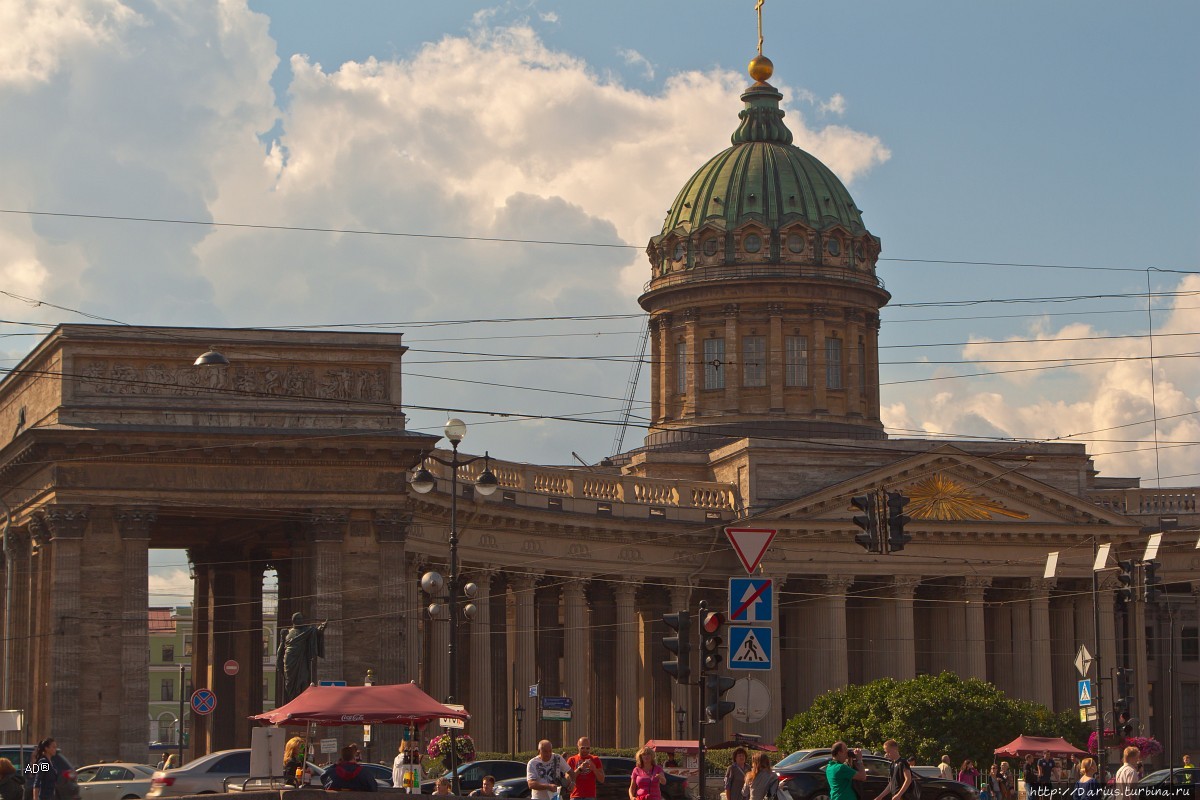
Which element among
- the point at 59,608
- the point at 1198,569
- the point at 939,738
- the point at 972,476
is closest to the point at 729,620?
the point at 59,608

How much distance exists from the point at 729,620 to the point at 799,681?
57.9m

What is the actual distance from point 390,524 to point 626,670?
2256cm

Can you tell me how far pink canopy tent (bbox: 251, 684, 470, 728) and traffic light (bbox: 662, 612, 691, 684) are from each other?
25.0 feet

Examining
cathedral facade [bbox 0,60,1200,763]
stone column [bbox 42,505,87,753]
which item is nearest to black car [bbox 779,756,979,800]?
cathedral facade [bbox 0,60,1200,763]

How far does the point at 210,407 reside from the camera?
63906mm

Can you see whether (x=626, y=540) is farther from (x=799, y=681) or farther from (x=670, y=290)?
(x=670, y=290)

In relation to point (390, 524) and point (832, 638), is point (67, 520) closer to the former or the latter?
point (390, 524)

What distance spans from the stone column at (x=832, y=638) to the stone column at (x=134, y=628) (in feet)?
113

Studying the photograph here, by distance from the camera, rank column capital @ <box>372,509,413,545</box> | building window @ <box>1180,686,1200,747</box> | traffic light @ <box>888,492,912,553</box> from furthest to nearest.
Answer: building window @ <box>1180,686,1200,747</box>
column capital @ <box>372,509,413,545</box>
traffic light @ <box>888,492,912,553</box>

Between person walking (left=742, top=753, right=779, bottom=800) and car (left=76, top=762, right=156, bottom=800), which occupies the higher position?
person walking (left=742, top=753, right=779, bottom=800)

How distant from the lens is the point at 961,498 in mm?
90812

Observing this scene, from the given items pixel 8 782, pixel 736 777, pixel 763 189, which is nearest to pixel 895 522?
pixel 736 777

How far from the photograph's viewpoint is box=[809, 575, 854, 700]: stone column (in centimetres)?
8919

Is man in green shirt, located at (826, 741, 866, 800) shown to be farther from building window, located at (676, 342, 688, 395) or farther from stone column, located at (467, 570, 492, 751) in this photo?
building window, located at (676, 342, 688, 395)
